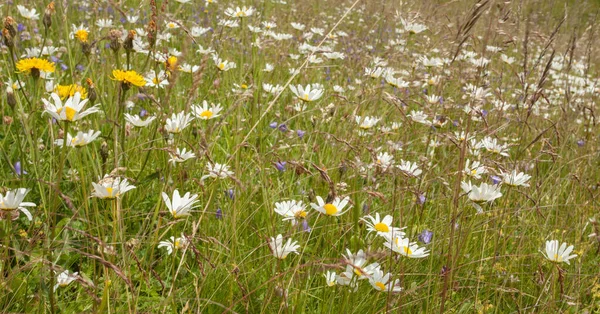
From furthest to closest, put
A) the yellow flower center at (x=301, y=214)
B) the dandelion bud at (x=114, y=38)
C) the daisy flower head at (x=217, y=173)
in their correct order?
the dandelion bud at (x=114, y=38)
the yellow flower center at (x=301, y=214)
the daisy flower head at (x=217, y=173)

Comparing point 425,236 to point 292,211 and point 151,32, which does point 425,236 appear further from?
point 151,32

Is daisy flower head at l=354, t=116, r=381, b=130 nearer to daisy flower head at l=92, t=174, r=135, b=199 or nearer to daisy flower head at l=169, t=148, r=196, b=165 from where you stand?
daisy flower head at l=169, t=148, r=196, b=165

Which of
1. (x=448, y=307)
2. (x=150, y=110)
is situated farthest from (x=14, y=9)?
(x=448, y=307)

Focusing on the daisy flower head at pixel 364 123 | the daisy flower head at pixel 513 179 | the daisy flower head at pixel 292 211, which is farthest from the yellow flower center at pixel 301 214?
the daisy flower head at pixel 364 123

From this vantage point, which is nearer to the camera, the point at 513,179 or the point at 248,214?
the point at 513,179

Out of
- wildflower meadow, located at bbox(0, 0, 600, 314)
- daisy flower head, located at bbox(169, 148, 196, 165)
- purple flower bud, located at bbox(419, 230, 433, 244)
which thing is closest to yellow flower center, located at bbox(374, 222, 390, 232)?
wildflower meadow, located at bbox(0, 0, 600, 314)

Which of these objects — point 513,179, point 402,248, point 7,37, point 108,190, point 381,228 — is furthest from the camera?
point 513,179

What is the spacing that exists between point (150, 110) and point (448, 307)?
56.7 inches

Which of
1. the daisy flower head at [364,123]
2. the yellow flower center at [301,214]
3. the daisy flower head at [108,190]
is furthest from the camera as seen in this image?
the daisy flower head at [364,123]

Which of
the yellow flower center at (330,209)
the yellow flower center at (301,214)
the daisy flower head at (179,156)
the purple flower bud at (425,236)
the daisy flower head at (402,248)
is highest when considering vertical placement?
the daisy flower head at (179,156)

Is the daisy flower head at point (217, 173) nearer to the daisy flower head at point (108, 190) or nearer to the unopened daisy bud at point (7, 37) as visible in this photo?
the daisy flower head at point (108, 190)

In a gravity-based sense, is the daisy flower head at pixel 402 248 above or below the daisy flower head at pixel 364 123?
below

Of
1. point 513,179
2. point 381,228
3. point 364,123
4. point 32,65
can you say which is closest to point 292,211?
point 381,228

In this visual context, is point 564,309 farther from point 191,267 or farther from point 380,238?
point 191,267
